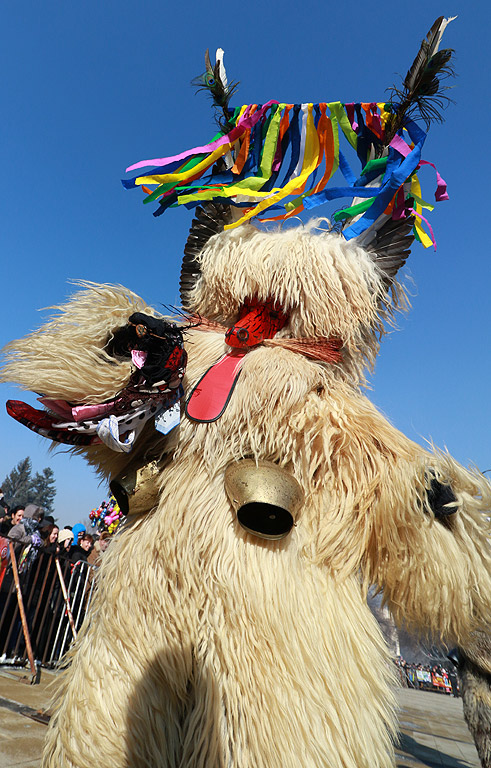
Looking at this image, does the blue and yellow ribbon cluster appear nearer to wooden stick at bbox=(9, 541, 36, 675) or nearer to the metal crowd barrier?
wooden stick at bbox=(9, 541, 36, 675)

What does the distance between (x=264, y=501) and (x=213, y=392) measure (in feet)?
1.48

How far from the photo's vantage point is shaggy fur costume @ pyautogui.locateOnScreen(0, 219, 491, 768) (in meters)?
1.21

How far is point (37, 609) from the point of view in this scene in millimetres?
4879

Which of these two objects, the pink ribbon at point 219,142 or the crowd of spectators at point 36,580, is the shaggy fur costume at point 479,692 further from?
the crowd of spectators at point 36,580

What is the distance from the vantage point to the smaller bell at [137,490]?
1.55 m

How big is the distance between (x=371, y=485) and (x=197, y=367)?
2.53 feet

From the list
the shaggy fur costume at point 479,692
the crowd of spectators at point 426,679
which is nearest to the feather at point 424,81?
the shaggy fur costume at point 479,692

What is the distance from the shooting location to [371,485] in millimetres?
1491

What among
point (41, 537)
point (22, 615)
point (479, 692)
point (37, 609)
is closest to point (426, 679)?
point (41, 537)

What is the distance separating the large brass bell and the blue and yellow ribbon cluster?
108 cm

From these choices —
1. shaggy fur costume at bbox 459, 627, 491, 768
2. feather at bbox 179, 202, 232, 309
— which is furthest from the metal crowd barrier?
feather at bbox 179, 202, 232, 309

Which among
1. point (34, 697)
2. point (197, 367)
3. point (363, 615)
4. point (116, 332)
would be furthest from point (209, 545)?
point (34, 697)

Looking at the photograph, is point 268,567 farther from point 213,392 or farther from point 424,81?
point 424,81

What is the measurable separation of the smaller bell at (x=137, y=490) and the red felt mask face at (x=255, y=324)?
58cm
